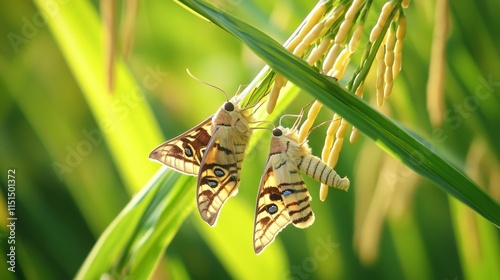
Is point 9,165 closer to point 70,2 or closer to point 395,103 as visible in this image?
point 70,2

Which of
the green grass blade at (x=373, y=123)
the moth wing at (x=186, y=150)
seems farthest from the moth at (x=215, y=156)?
the green grass blade at (x=373, y=123)

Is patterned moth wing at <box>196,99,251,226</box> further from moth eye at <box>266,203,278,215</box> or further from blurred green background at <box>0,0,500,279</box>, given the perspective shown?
blurred green background at <box>0,0,500,279</box>

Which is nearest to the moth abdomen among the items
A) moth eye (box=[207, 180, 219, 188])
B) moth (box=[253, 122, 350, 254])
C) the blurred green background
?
moth (box=[253, 122, 350, 254])

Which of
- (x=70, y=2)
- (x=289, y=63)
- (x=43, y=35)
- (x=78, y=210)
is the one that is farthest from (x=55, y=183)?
(x=289, y=63)

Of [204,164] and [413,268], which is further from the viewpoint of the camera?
[413,268]

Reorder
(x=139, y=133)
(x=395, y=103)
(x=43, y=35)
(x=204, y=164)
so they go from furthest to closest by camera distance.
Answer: (x=43, y=35)
(x=395, y=103)
(x=139, y=133)
(x=204, y=164)

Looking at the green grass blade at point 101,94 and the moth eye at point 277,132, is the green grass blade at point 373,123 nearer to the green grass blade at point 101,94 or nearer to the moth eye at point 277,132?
the moth eye at point 277,132

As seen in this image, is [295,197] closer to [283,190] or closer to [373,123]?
[283,190]

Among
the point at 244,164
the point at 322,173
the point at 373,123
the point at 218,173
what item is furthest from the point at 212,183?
the point at 244,164
